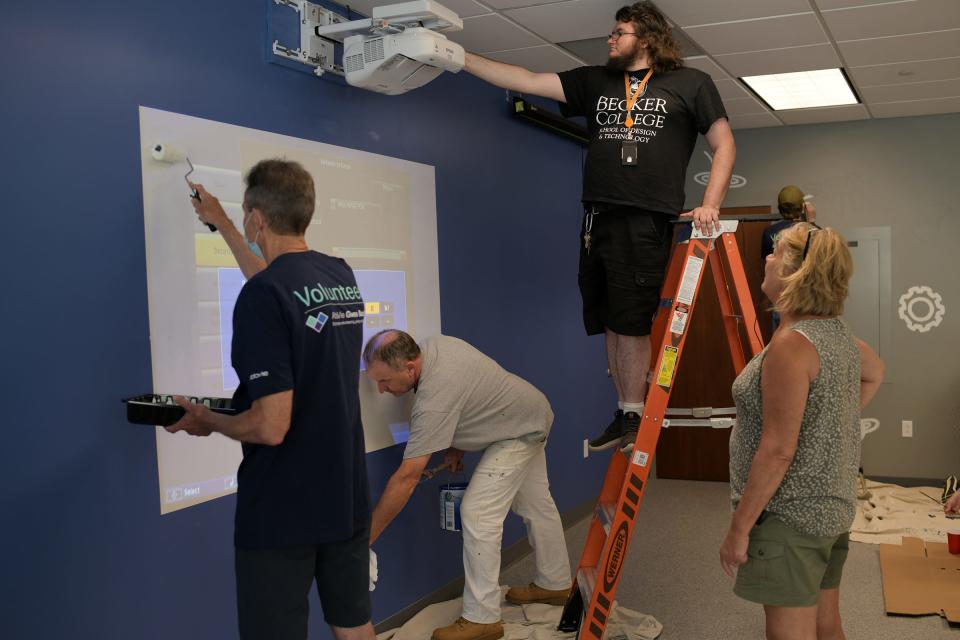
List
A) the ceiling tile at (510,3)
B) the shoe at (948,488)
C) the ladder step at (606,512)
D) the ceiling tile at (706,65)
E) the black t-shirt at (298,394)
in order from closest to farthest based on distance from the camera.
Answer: the black t-shirt at (298,394) < the ladder step at (606,512) < the ceiling tile at (510,3) < the ceiling tile at (706,65) < the shoe at (948,488)

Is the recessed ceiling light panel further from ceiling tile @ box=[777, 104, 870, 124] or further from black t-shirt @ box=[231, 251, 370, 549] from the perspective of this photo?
black t-shirt @ box=[231, 251, 370, 549]

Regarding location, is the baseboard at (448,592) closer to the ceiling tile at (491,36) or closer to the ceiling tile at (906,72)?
the ceiling tile at (491,36)

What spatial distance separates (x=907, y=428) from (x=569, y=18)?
4.22 m

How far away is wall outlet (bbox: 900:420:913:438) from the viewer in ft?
19.6

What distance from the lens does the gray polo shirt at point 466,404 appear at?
125 inches

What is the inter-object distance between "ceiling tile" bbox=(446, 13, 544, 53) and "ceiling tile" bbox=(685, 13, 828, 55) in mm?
745

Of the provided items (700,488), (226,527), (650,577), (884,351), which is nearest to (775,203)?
(884,351)

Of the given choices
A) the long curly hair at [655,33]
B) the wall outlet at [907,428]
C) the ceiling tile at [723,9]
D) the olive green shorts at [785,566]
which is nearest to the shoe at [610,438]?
the olive green shorts at [785,566]

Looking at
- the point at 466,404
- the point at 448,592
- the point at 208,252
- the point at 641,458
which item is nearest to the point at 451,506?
the point at 466,404

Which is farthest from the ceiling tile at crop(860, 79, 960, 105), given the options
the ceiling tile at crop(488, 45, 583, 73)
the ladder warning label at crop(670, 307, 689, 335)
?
the ladder warning label at crop(670, 307, 689, 335)

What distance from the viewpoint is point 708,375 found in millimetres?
6074

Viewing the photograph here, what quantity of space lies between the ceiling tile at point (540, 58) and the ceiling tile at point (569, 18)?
192mm

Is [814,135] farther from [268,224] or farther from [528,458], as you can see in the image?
[268,224]

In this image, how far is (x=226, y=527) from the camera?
8.90 ft
